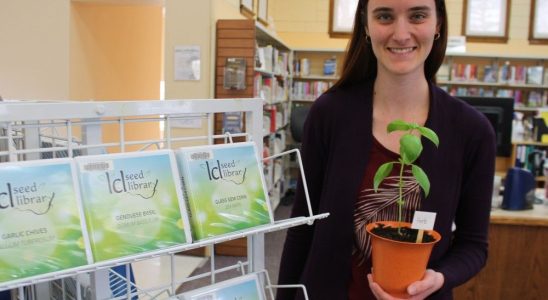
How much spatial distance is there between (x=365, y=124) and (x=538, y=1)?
296 inches

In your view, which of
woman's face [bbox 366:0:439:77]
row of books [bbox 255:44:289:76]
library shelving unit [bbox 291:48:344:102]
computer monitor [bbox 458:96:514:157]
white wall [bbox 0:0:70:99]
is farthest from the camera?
library shelving unit [bbox 291:48:344:102]

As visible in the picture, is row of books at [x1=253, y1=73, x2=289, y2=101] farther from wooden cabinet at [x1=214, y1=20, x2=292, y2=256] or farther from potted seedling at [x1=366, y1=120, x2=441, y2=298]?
potted seedling at [x1=366, y1=120, x2=441, y2=298]

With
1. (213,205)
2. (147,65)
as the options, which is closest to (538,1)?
(147,65)

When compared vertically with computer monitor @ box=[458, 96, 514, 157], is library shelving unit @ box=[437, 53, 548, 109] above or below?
above

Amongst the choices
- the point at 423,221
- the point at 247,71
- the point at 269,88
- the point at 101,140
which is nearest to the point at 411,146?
the point at 423,221

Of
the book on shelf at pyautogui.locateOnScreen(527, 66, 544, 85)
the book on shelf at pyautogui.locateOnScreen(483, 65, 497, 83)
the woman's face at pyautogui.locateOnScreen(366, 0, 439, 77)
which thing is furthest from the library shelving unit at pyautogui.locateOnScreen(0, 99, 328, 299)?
the book on shelf at pyautogui.locateOnScreen(527, 66, 544, 85)

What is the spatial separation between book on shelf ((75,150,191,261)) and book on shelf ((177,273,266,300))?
0.11m

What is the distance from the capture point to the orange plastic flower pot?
851 mm

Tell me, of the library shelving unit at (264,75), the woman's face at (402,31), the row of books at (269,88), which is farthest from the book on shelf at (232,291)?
the row of books at (269,88)

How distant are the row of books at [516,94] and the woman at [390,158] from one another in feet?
20.5

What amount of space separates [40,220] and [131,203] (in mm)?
128

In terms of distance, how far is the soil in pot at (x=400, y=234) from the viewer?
0.88 meters

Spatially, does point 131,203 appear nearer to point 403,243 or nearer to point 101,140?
point 101,140

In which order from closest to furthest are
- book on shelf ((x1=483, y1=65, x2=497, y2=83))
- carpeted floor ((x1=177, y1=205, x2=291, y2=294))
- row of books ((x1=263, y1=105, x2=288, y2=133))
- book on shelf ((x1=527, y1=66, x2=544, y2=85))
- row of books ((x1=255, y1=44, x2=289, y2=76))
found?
carpeted floor ((x1=177, y1=205, x2=291, y2=294))
row of books ((x1=255, y1=44, x2=289, y2=76))
row of books ((x1=263, y1=105, x2=288, y2=133))
book on shelf ((x1=527, y1=66, x2=544, y2=85))
book on shelf ((x1=483, y1=65, x2=497, y2=83))
